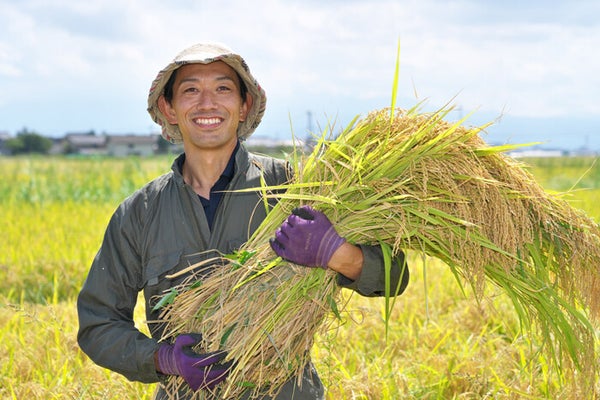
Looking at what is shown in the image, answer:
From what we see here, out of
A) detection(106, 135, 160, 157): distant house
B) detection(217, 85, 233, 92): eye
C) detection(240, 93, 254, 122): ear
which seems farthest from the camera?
detection(106, 135, 160, 157): distant house

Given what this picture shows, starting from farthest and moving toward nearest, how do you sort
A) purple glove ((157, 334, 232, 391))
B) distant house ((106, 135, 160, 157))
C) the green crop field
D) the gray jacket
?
distant house ((106, 135, 160, 157)), the green crop field, the gray jacket, purple glove ((157, 334, 232, 391))

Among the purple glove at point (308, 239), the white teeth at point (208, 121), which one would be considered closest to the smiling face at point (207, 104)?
the white teeth at point (208, 121)

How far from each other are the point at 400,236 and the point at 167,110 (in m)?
1.15

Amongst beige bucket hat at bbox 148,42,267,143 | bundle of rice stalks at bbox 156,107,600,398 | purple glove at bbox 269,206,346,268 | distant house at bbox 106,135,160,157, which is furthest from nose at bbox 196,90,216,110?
distant house at bbox 106,135,160,157

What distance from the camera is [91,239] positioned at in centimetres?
691

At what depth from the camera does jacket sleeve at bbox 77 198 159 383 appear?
2285mm

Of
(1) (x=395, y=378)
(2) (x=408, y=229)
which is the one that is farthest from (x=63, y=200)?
(2) (x=408, y=229)

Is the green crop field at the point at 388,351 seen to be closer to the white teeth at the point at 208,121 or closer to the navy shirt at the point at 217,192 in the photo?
the navy shirt at the point at 217,192

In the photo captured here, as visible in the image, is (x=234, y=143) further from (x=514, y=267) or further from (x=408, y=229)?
(x=514, y=267)

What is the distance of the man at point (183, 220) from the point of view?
229cm

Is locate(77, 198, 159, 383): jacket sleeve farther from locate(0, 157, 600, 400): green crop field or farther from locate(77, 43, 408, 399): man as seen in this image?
locate(0, 157, 600, 400): green crop field

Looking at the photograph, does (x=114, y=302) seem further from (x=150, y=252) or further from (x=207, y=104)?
(x=207, y=104)

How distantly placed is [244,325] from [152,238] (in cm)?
52

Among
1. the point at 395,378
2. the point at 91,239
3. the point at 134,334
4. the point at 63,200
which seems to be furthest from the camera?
the point at 63,200
